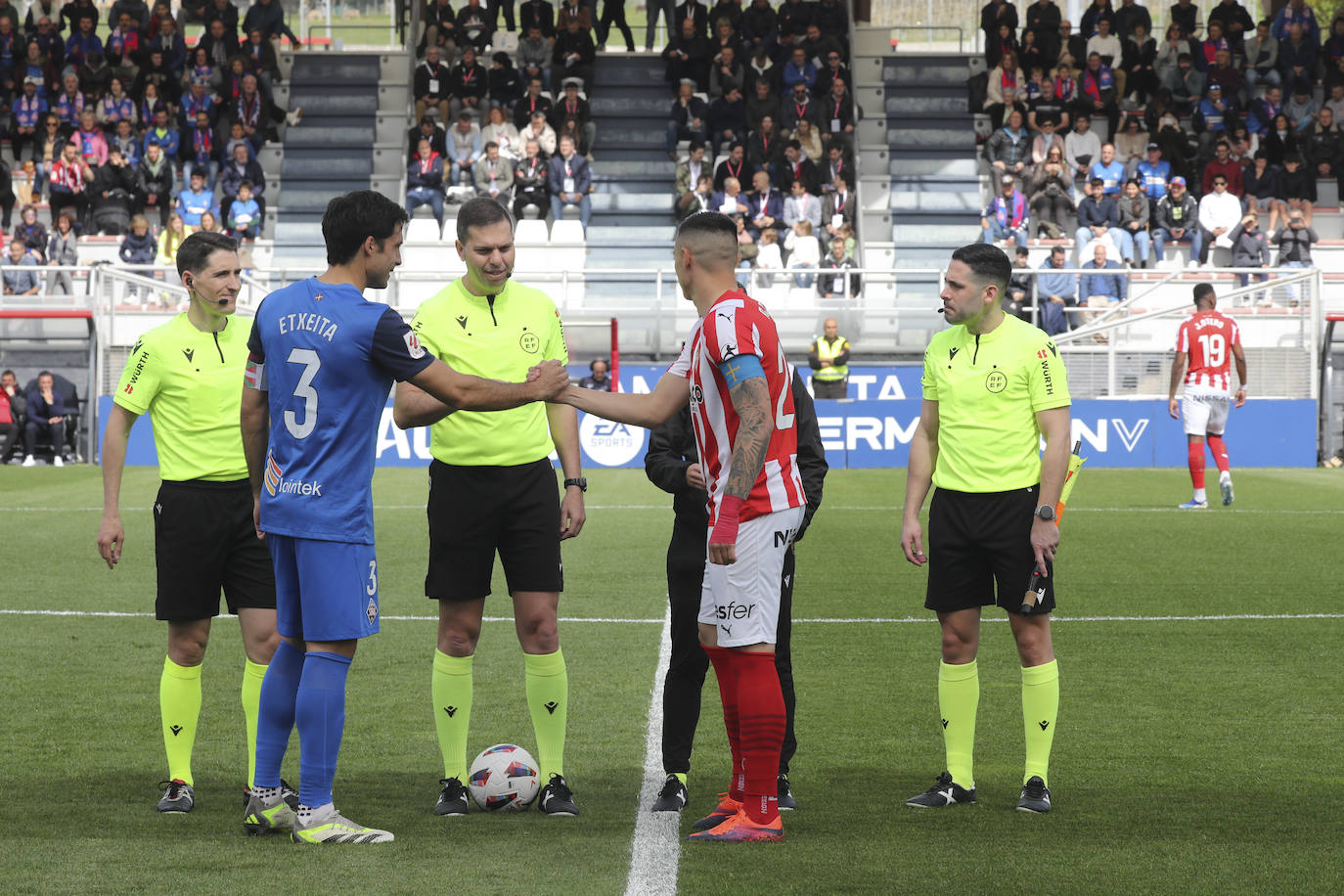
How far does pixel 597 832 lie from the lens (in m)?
5.18

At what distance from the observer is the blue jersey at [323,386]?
495 centimetres

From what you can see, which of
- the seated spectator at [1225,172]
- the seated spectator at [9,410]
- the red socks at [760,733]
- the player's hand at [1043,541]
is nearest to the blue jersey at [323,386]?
the red socks at [760,733]

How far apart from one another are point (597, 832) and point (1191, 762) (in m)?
2.59

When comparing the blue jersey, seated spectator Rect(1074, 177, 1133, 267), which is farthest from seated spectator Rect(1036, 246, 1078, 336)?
the blue jersey

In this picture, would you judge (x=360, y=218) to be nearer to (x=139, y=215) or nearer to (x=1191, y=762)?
(x=1191, y=762)

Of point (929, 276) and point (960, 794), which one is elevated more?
point (929, 276)

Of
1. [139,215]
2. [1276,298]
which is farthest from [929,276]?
[139,215]

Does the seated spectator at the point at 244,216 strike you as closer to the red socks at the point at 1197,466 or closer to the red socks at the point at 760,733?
the red socks at the point at 1197,466

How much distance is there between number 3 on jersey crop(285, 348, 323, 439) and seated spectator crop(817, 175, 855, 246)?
860 inches

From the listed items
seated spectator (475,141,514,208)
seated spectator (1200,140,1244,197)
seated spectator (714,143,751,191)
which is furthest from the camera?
seated spectator (475,141,514,208)

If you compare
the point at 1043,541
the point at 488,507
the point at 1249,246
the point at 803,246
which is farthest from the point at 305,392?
the point at 1249,246

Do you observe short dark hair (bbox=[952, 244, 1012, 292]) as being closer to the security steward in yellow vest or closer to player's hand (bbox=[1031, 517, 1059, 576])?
player's hand (bbox=[1031, 517, 1059, 576])

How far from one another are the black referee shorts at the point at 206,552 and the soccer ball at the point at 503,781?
39.9 inches

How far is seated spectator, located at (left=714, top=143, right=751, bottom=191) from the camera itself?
2722cm
